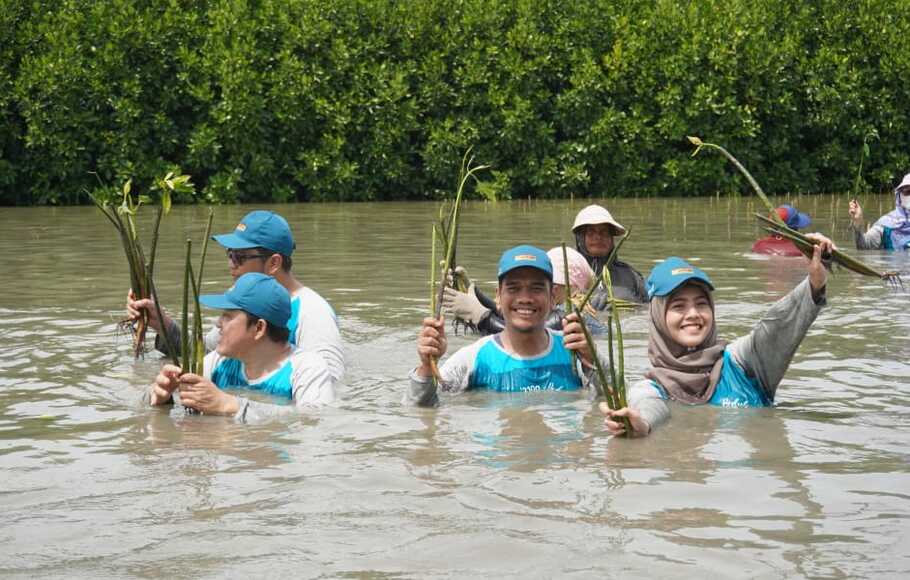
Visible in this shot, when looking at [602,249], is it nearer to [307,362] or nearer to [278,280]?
[278,280]

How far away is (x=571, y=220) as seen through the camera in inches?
699

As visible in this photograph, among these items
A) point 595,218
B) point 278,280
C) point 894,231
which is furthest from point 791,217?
point 278,280

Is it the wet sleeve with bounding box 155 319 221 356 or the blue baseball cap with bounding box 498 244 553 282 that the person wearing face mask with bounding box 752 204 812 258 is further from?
the wet sleeve with bounding box 155 319 221 356

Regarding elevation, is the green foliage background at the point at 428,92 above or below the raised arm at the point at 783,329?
above

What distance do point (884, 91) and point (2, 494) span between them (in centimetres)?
1959

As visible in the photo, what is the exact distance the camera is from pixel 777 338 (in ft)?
21.9

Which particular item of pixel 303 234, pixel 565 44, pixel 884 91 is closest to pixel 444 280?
pixel 303 234

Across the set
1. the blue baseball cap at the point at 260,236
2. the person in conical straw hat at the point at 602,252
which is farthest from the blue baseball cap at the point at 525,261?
the person in conical straw hat at the point at 602,252

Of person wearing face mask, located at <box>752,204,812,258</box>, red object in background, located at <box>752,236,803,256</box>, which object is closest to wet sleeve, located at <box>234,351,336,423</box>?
person wearing face mask, located at <box>752,204,812,258</box>

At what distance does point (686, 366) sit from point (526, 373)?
969 mm

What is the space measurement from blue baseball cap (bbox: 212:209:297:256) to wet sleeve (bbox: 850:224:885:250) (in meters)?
7.77

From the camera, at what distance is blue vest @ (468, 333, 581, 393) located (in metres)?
7.57

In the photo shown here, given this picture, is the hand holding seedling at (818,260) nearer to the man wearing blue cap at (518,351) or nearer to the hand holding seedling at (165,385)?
the man wearing blue cap at (518,351)

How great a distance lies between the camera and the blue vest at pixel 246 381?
7.41 metres
